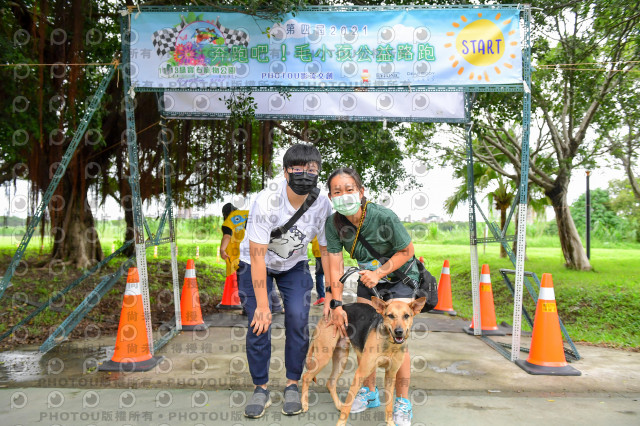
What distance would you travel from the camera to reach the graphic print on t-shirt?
336 cm

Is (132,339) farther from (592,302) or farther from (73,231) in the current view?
(592,302)

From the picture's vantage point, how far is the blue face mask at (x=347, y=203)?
3105mm


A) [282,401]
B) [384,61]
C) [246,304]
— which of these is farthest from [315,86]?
[282,401]

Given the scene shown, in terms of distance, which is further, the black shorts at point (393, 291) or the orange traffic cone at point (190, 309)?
the orange traffic cone at point (190, 309)

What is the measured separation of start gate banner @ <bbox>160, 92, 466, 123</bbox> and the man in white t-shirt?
2998 millimetres

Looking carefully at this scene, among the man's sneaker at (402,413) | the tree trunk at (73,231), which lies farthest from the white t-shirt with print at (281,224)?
the tree trunk at (73,231)

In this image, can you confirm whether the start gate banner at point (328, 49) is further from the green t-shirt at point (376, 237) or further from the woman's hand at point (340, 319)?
the woman's hand at point (340, 319)

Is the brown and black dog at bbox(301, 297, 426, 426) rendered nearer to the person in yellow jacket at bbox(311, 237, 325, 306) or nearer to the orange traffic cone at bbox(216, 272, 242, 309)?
the person in yellow jacket at bbox(311, 237, 325, 306)

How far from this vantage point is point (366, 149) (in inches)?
371

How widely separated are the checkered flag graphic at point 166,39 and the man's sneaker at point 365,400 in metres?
3.72

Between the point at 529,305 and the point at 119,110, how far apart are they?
31.2 ft

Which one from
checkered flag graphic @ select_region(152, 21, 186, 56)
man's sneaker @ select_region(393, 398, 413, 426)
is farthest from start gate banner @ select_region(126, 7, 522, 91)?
man's sneaker @ select_region(393, 398, 413, 426)

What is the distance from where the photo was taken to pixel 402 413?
304cm

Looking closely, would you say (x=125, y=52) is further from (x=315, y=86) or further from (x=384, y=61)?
(x=384, y=61)
